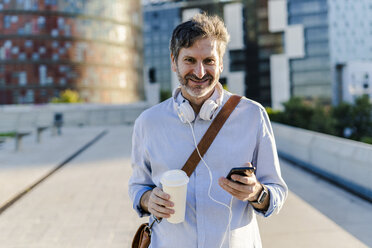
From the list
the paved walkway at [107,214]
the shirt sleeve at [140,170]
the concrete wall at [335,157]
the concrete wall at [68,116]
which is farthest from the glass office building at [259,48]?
the shirt sleeve at [140,170]

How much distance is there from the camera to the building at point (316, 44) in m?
63.2

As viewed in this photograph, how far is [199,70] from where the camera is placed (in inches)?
63.7

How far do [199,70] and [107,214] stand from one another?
12.9 feet

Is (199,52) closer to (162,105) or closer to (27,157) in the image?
(162,105)

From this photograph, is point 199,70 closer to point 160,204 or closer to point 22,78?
point 160,204

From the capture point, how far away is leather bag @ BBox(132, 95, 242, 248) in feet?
5.24

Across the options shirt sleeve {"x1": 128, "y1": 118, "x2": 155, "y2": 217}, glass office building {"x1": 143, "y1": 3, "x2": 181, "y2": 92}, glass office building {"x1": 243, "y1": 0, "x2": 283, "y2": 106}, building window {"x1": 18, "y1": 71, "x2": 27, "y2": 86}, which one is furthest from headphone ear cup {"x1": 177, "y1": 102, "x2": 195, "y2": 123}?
glass office building {"x1": 143, "y1": 3, "x2": 181, "y2": 92}

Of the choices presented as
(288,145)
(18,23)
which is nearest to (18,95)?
(18,23)

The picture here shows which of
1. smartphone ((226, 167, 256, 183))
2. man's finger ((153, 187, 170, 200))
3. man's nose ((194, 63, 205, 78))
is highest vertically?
man's nose ((194, 63, 205, 78))

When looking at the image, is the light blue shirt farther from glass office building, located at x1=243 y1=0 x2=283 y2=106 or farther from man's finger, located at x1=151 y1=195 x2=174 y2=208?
glass office building, located at x1=243 y1=0 x2=283 y2=106

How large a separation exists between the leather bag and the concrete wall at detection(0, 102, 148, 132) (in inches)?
850

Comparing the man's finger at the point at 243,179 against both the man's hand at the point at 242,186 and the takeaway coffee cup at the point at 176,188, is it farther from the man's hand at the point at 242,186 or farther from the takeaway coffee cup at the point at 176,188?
the takeaway coffee cup at the point at 176,188

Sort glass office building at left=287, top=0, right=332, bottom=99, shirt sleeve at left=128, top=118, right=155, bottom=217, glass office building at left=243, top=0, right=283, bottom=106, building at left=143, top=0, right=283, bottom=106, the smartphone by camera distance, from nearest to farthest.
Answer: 1. the smartphone
2. shirt sleeve at left=128, top=118, right=155, bottom=217
3. building at left=143, top=0, right=283, bottom=106
4. glass office building at left=243, top=0, right=283, bottom=106
5. glass office building at left=287, top=0, right=332, bottom=99

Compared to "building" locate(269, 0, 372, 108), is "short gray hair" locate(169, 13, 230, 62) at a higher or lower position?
lower
